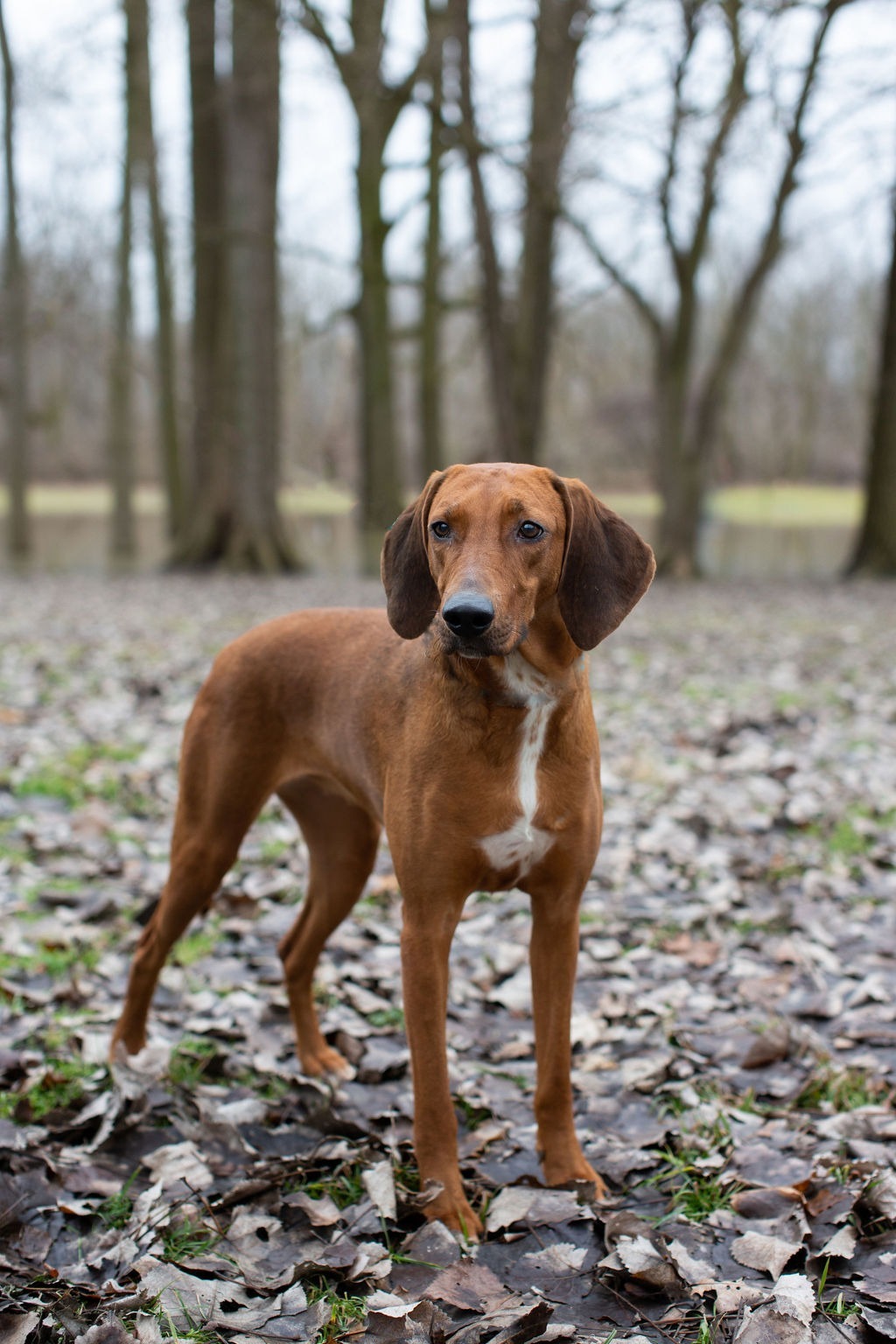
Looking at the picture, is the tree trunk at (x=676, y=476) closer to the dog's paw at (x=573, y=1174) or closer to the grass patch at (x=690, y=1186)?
the grass patch at (x=690, y=1186)

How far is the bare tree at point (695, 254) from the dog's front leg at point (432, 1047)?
564 inches

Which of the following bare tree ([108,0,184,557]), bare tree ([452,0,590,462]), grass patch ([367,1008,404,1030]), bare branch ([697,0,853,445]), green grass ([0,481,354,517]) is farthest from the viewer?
green grass ([0,481,354,517])

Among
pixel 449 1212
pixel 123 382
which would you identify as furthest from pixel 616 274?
pixel 449 1212

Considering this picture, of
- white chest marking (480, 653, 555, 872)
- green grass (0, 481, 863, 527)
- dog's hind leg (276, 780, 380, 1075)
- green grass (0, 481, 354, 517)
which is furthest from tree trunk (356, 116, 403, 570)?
green grass (0, 481, 863, 527)

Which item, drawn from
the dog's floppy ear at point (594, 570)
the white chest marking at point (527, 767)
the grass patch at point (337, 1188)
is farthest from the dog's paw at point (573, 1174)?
the dog's floppy ear at point (594, 570)

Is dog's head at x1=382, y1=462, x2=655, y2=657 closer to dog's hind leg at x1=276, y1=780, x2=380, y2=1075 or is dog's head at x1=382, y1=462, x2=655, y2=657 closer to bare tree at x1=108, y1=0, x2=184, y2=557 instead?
dog's hind leg at x1=276, y1=780, x2=380, y2=1075

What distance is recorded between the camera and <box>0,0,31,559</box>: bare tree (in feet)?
63.6

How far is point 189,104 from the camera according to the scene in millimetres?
18562

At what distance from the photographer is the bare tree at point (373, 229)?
13.9 metres

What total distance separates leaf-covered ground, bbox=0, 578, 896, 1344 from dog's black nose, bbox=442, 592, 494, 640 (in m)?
1.43

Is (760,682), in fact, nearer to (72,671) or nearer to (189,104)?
(72,671)

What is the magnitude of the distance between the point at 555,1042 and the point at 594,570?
1.24m

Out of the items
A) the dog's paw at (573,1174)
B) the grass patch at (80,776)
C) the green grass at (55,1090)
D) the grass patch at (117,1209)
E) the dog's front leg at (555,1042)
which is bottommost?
the grass patch at (80,776)

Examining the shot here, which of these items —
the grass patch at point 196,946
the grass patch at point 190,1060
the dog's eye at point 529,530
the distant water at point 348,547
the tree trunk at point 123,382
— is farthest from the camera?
the tree trunk at point 123,382
